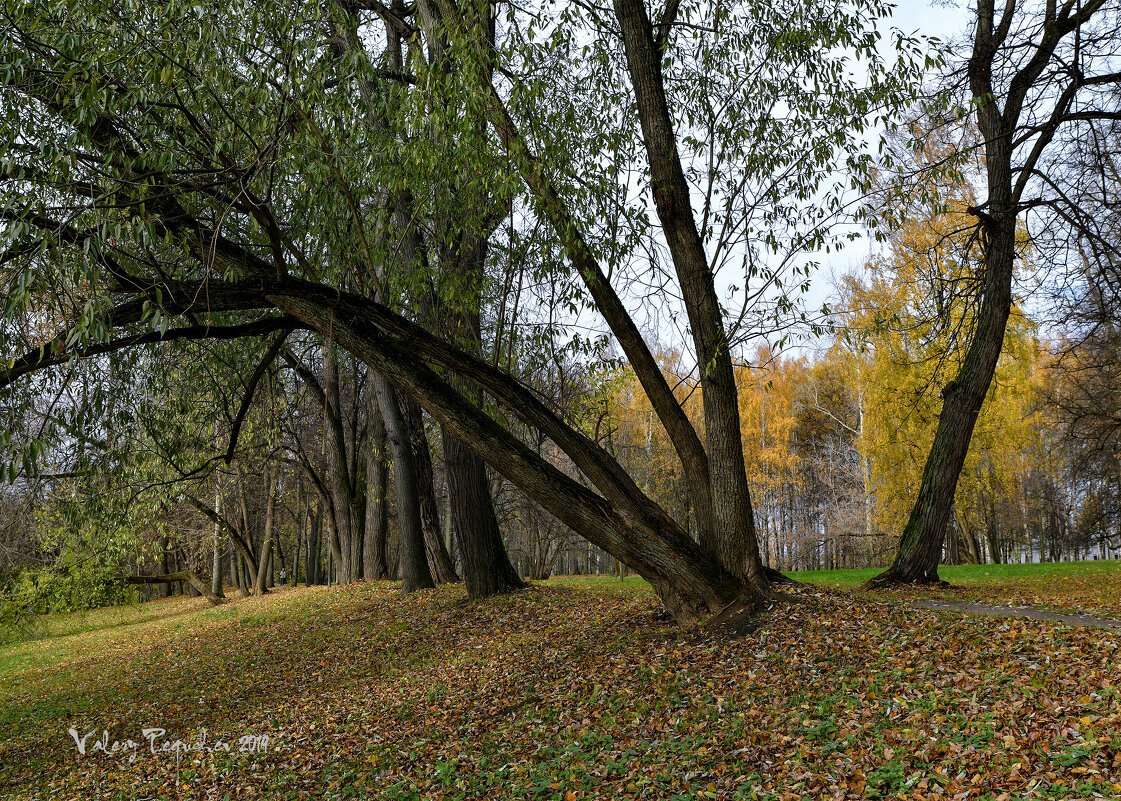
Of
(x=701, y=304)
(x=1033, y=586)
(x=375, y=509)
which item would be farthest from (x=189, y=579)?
(x=1033, y=586)

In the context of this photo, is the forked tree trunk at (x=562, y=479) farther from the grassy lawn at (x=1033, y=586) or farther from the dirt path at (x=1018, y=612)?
the grassy lawn at (x=1033, y=586)

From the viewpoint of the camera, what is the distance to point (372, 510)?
51.7ft

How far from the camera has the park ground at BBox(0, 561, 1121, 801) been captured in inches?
161

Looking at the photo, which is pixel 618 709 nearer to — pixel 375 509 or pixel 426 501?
pixel 426 501

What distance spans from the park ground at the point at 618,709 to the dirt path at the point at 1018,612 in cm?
35

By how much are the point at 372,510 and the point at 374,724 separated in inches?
368

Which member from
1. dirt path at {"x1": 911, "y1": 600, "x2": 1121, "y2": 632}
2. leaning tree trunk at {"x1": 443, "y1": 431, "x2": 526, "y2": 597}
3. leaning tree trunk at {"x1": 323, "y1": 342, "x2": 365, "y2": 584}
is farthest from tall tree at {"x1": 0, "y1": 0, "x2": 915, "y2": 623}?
leaning tree trunk at {"x1": 323, "y1": 342, "x2": 365, "y2": 584}

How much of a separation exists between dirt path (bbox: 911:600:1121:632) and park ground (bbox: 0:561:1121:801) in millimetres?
349

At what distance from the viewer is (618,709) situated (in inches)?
227

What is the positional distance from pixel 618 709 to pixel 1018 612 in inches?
172

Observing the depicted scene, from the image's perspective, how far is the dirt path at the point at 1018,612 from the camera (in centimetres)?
630

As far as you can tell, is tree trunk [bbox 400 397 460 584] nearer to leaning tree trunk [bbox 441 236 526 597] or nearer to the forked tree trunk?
leaning tree trunk [bbox 441 236 526 597]

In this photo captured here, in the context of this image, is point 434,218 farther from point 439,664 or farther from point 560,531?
point 560,531

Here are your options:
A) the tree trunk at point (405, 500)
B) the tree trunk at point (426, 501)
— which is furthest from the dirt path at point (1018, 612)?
the tree trunk at point (426, 501)
